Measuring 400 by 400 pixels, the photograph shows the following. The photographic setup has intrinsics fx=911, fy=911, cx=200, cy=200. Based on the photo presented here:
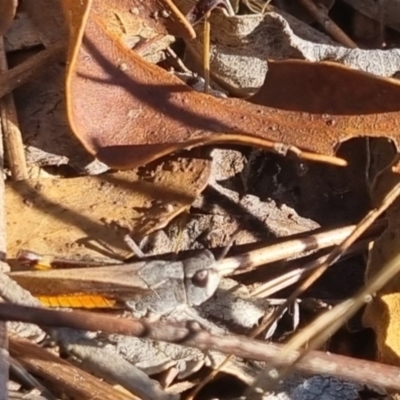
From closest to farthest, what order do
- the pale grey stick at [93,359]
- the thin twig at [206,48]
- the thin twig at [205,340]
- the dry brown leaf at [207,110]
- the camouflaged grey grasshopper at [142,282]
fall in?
the thin twig at [205,340] → the pale grey stick at [93,359] → the camouflaged grey grasshopper at [142,282] → the dry brown leaf at [207,110] → the thin twig at [206,48]

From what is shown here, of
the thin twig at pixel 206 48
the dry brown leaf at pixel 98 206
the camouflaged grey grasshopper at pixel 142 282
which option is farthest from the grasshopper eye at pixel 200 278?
the thin twig at pixel 206 48

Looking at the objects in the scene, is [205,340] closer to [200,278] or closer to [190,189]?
[200,278]

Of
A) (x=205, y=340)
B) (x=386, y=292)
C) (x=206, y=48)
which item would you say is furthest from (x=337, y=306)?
(x=206, y=48)

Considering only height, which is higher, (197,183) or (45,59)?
(45,59)

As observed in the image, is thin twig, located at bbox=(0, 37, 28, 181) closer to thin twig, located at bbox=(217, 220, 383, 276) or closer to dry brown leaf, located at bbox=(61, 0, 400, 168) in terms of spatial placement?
dry brown leaf, located at bbox=(61, 0, 400, 168)

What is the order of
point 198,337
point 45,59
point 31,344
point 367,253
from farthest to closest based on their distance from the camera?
point 45,59 < point 367,253 < point 31,344 < point 198,337

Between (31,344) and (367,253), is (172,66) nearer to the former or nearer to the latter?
(367,253)

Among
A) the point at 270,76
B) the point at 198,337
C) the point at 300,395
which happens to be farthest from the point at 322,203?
the point at 198,337

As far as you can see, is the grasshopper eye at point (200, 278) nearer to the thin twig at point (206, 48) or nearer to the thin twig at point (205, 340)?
the thin twig at point (205, 340)
